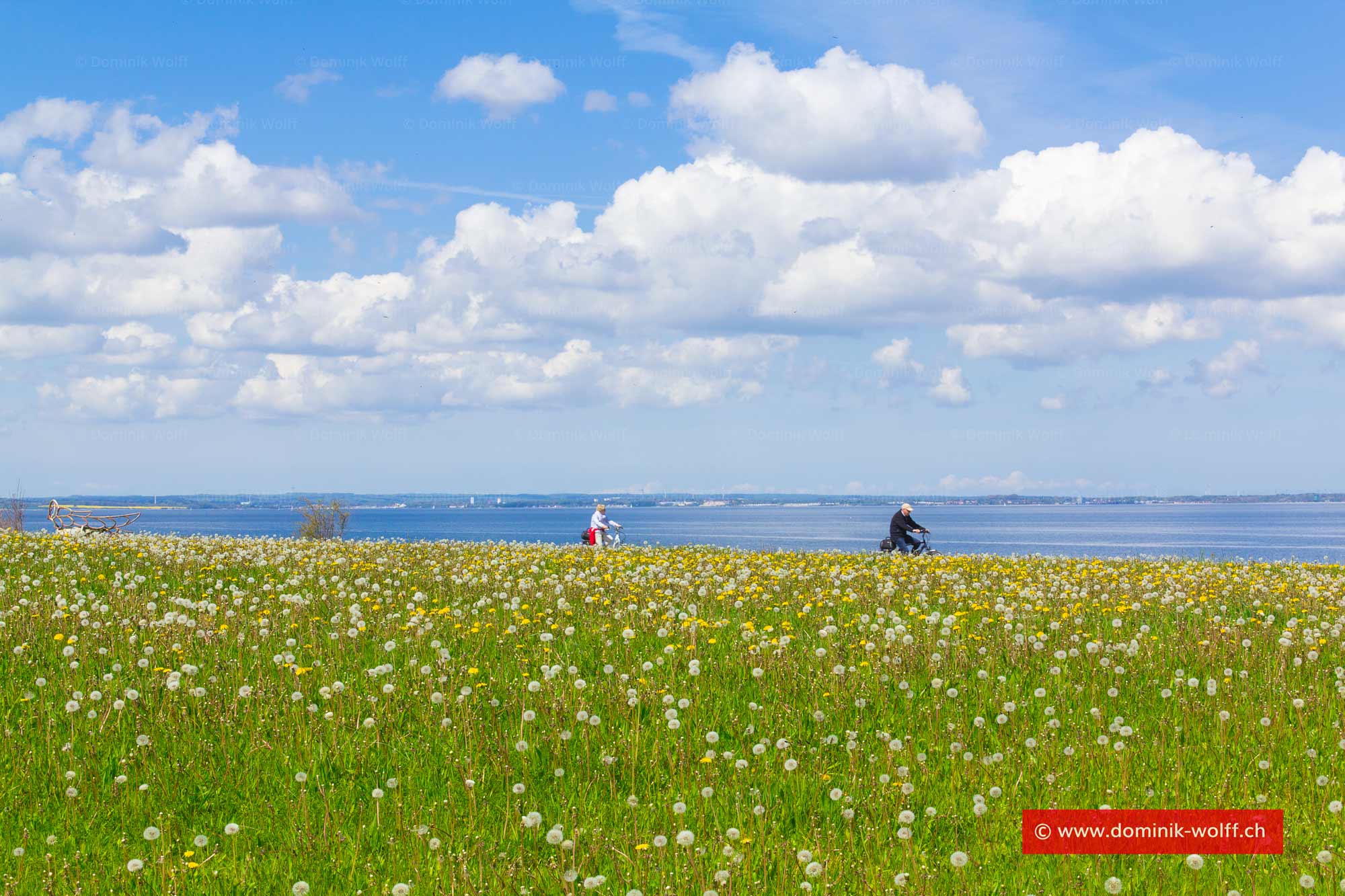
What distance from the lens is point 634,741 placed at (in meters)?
7.38

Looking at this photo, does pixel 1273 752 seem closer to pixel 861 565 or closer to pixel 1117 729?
pixel 1117 729

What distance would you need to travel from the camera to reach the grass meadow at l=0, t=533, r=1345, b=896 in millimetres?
5695

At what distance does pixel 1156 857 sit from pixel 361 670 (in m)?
6.30

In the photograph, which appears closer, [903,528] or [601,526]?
[903,528]

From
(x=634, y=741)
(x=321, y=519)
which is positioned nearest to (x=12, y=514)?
(x=321, y=519)

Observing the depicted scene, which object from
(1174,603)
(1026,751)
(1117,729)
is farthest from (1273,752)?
(1174,603)

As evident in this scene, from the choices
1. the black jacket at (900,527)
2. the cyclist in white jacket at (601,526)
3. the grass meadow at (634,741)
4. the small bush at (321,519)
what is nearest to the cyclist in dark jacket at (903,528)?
the black jacket at (900,527)

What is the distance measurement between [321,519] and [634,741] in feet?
133

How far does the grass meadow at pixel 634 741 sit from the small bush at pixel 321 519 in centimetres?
3238

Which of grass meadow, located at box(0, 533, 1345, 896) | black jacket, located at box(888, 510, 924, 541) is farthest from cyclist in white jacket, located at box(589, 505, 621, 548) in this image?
grass meadow, located at box(0, 533, 1345, 896)

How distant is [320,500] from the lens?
44562 millimetres

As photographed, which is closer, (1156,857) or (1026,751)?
(1156,857)

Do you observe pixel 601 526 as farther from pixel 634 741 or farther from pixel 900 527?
pixel 634 741

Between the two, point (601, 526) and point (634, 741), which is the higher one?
point (601, 526)
